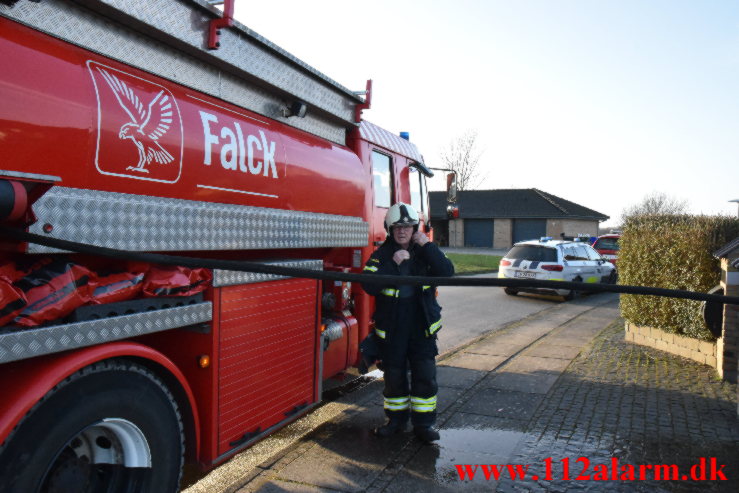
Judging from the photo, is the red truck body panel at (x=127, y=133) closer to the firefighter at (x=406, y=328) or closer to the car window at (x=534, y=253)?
the firefighter at (x=406, y=328)

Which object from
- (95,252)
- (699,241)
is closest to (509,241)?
(699,241)

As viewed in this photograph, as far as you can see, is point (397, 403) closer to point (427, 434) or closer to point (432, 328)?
point (427, 434)

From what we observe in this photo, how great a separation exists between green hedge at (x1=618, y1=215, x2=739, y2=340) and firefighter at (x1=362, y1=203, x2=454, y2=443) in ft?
13.1

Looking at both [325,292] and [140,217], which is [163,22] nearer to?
[140,217]

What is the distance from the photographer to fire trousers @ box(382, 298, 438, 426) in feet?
13.8

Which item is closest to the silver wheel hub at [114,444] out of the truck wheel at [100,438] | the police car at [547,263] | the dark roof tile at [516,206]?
the truck wheel at [100,438]

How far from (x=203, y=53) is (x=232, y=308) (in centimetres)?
146

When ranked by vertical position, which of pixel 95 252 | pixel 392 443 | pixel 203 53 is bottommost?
pixel 392 443

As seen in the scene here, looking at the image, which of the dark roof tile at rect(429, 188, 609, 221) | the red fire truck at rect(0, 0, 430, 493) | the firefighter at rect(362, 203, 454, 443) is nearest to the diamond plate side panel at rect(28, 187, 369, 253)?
the red fire truck at rect(0, 0, 430, 493)

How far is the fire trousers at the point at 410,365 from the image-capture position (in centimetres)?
421

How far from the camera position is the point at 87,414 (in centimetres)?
223

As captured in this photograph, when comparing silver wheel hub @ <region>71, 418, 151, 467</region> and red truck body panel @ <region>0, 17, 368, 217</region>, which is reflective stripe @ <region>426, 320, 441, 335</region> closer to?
red truck body panel @ <region>0, 17, 368, 217</region>

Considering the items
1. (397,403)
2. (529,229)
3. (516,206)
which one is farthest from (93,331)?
(516,206)

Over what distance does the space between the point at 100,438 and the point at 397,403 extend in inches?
92.5
